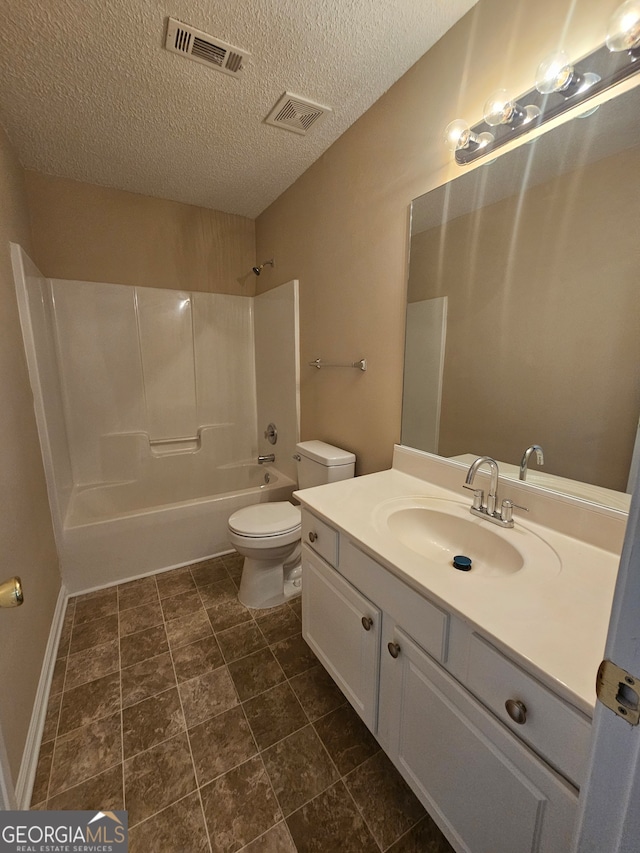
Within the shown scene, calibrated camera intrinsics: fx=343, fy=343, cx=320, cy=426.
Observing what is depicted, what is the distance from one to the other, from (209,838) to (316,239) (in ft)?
8.28

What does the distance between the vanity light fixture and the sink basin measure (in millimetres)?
1168

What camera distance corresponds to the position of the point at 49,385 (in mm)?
2064

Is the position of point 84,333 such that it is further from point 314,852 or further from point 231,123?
point 314,852

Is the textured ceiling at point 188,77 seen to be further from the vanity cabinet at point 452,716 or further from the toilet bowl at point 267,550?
the toilet bowl at point 267,550

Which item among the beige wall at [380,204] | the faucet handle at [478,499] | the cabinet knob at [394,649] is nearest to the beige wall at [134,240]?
the beige wall at [380,204]

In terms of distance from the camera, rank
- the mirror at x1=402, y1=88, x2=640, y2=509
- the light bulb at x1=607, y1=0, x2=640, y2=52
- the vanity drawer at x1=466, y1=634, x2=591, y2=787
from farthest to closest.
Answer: the mirror at x1=402, y1=88, x2=640, y2=509
the light bulb at x1=607, y1=0, x2=640, y2=52
the vanity drawer at x1=466, y1=634, x2=591, y2=787

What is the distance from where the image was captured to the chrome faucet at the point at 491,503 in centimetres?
105

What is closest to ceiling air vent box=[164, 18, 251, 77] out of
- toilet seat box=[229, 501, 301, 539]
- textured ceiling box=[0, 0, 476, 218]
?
textured ceiling box=[0, 0, 476, 218]

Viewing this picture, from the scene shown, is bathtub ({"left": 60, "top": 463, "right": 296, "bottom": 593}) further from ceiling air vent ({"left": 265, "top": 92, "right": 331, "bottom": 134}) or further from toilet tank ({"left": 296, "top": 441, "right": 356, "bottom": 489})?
ceiling air vent ({"left": 265, "top": 92, "right": 331, "bottom": 134})

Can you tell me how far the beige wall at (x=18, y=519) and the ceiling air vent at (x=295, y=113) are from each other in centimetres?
130

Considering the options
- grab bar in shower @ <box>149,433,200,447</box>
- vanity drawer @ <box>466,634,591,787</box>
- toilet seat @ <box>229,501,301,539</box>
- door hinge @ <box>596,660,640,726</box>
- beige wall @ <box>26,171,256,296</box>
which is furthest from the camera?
grab bar in shower @ <box>149,433,200,447</box>

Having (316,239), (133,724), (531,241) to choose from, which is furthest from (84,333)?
(531,241)

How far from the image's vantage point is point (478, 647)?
705 mm

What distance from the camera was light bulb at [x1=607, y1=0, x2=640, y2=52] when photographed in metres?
0.78
